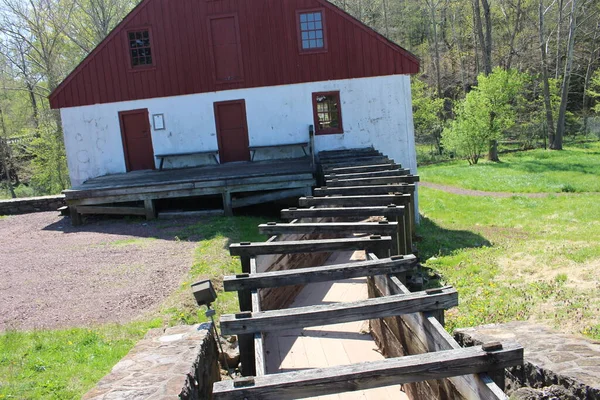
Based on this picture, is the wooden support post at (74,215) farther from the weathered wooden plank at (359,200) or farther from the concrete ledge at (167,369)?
the concrete ledge at (167,369)

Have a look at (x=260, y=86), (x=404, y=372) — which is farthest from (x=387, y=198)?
(x=260, y=86)

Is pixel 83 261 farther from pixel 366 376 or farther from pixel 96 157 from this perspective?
pixel 366 376

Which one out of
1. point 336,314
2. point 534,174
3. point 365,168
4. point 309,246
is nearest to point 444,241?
point 365,168

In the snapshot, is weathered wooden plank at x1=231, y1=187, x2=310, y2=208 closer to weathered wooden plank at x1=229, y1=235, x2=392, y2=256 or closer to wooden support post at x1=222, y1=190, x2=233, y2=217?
wooden support post at x1=222, y1=190, x2=233, y2=217

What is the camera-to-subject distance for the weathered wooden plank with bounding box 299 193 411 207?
8242 mm

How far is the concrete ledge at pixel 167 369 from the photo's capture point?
389 centimetres

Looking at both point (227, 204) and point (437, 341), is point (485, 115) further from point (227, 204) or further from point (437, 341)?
point (437, 341)

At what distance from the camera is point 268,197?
13.8 m

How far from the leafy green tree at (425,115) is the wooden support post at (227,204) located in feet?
89.4

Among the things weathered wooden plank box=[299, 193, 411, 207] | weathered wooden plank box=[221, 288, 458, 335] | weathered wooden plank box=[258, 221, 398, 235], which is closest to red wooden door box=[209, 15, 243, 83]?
weathered wooden plank box=[299, 193, 411, 207]

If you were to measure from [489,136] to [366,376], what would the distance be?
96.9ft

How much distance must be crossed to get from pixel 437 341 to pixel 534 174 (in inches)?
925

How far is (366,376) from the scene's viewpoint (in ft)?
10.1

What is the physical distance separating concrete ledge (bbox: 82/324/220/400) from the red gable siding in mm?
12016
